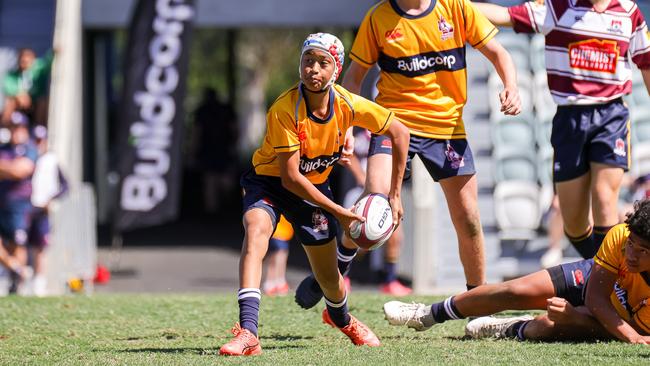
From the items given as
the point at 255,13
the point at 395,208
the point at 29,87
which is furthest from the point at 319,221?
the point at 255,13

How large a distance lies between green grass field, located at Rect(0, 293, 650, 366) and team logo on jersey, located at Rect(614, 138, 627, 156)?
156 centimetres

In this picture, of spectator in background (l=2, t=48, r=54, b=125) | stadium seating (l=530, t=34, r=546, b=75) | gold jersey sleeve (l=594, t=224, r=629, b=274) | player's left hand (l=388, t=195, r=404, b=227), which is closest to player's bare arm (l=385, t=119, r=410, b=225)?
player's left hand (l=388, t=195, r=404, b=227)

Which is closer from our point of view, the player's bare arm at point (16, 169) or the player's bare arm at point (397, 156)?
the player's bare arm at point (397, 156)

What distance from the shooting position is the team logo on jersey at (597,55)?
800 cm

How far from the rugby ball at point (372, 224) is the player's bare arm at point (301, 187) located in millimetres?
45

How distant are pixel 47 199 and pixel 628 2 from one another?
25.3ft

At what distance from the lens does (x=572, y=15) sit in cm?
806

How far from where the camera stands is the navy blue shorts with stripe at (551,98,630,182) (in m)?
7.97

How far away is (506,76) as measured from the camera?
754cm

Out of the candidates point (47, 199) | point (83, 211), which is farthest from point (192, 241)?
point (47, 199)

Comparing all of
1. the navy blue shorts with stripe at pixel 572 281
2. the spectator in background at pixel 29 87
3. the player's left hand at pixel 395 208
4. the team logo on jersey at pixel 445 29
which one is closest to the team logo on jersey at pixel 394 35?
the team logo on jersey at pixel 445 29

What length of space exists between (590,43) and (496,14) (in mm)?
646

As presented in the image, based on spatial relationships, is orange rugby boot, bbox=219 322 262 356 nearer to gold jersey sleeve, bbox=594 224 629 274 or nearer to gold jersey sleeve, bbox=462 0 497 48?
gold jersey sleeve, bbox=594 224 629 274

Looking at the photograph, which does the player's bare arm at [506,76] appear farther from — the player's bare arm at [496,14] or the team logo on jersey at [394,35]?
the team logo on jersey at [394,35]
